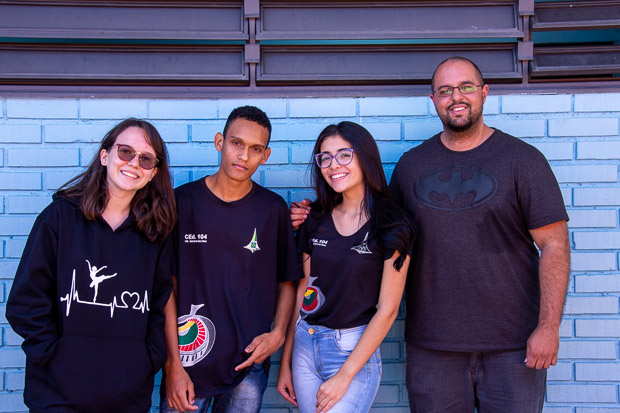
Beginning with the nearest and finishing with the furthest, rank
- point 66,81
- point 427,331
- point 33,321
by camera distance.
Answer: point 33,321 → point 427,331 → point 66,81

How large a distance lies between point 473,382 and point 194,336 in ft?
5.04

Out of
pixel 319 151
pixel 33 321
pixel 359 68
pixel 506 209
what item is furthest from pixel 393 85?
pixel 33 321

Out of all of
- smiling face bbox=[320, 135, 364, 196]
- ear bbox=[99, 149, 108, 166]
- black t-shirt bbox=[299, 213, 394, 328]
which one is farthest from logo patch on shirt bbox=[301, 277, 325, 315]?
ear bbox=[99, 149, 108, 166]

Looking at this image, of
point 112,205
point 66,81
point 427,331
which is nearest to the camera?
point 112,205

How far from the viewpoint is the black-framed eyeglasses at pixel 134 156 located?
258 cm

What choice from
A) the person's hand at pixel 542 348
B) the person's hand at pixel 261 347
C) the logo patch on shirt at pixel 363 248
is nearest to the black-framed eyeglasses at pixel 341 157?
the logo patch on shirt at pixel 363 248

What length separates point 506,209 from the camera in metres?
2.76

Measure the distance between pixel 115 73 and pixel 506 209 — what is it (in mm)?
2585

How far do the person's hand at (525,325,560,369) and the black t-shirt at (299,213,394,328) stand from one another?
813mm

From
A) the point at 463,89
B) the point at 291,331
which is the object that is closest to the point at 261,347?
the point at 291,331

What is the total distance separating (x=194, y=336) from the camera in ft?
8.97

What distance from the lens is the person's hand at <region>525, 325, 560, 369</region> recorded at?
8.59 ft

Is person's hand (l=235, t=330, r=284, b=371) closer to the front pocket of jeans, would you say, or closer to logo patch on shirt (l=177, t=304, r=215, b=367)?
logo patch on shirt (l=177, t=304, r=215, b=367)

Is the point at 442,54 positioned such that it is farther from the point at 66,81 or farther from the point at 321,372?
the point at 66,81
